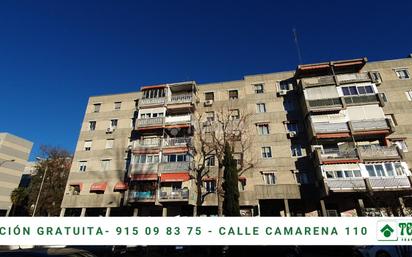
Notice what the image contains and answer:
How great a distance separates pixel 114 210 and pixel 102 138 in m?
9.69

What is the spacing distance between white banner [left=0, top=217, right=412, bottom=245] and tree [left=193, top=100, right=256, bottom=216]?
19505 millimetres

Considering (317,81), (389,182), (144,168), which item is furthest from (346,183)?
(144,168)

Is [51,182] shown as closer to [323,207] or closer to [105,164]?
[105,164]

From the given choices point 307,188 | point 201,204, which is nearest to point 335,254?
point 307,188

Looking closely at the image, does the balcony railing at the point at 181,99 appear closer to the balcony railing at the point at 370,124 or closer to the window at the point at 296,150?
the window at the point at 296,150

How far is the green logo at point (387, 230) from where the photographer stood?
18.9 feet

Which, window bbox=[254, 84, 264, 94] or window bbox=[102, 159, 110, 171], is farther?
window bbox=[254, 84, 264, 94]

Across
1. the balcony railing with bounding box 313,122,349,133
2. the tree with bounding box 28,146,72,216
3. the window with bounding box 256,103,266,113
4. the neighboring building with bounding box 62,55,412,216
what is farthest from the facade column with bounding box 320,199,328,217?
the tree with bounding box 28,146,72,216

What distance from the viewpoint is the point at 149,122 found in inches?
1163

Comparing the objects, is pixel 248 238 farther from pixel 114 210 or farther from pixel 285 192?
pixel 114 210

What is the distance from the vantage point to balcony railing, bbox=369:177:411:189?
2055 cm

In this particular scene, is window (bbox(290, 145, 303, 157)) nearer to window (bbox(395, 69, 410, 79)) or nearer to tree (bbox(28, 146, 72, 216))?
window (bbox(395, 69, 410, 79))

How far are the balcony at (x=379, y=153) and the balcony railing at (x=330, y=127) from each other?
8.84ft

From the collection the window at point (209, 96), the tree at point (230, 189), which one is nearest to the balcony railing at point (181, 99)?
the window at point (209, 96)
